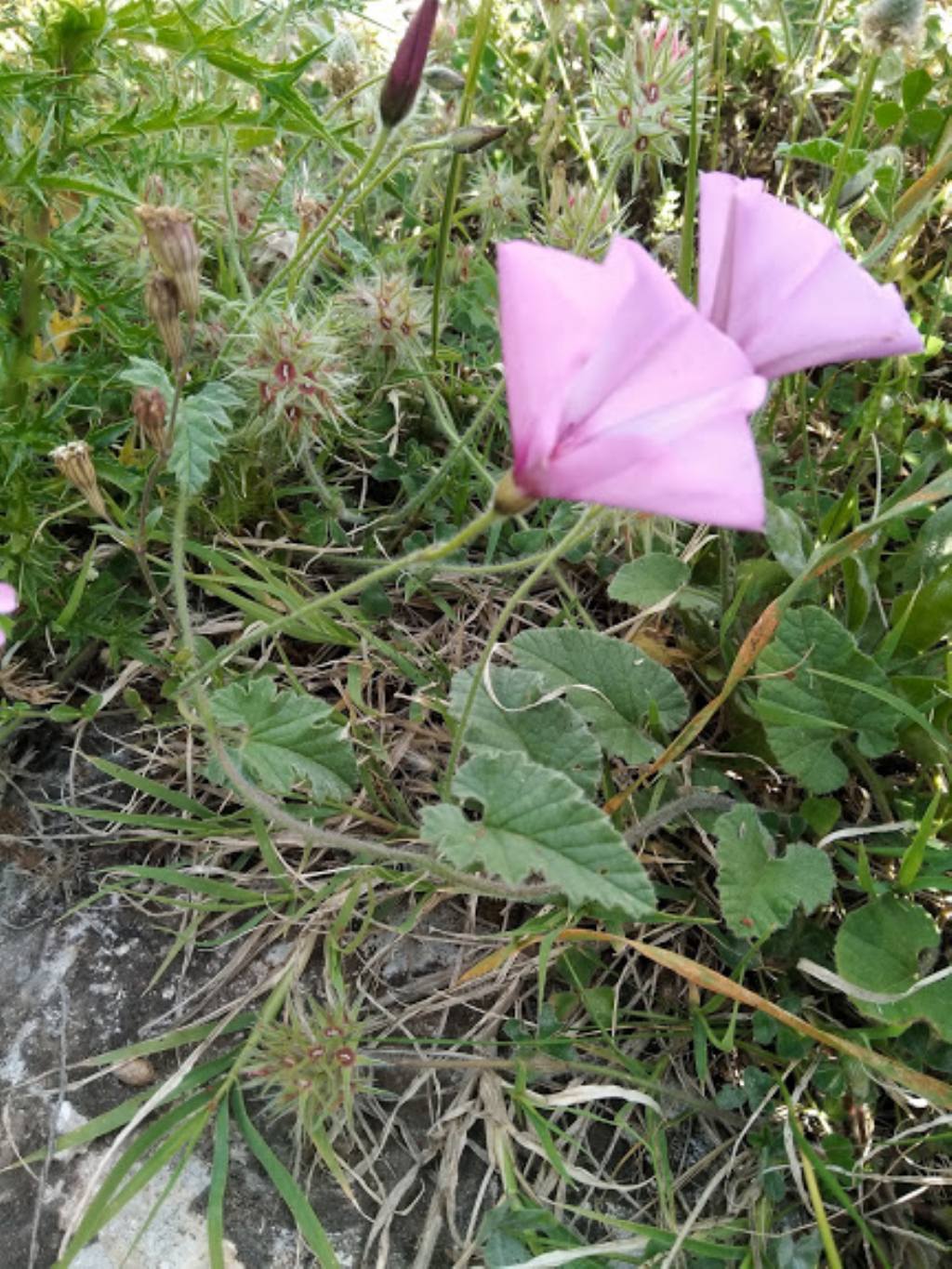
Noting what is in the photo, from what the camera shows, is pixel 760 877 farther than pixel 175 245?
Yes

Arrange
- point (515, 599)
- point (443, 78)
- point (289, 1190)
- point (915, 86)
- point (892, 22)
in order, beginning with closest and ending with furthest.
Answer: point (515, 599) < point (289, 1190) < point (892, 22) < point (443, 78) < point (915, 86)

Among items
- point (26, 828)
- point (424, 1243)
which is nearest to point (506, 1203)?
point (424, 1243)

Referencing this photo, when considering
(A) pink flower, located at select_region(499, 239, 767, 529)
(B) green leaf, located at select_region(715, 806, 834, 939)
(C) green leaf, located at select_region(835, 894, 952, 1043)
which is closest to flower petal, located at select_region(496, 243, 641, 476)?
(A) pink flower, located at select_region(499, 239, 767, 529)

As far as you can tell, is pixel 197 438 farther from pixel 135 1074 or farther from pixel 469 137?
pixel 135 1074

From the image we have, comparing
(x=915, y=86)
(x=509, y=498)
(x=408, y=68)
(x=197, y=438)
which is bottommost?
(x=197, y=438)

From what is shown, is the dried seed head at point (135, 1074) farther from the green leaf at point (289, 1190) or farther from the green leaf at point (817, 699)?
the green leaf at point (817, 699)

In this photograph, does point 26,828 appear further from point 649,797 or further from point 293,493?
point 649,797

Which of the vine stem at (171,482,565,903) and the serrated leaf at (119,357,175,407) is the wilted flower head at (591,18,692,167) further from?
the vine stem at (171,482,565,903)

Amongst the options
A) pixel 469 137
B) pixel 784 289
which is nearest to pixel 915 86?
pixel 469 137
